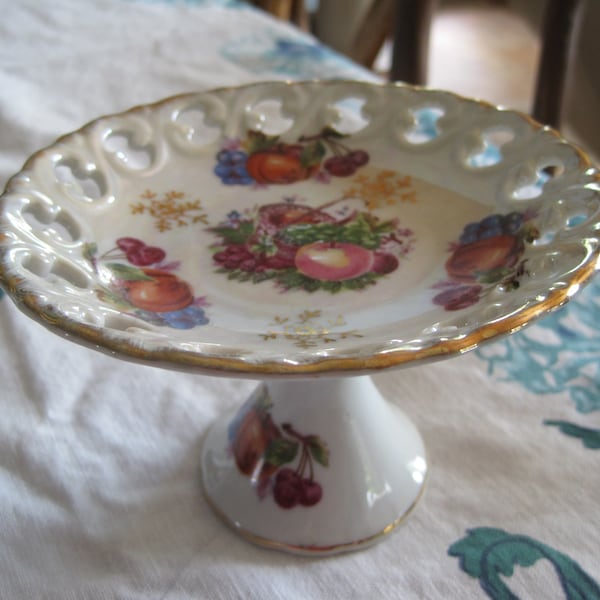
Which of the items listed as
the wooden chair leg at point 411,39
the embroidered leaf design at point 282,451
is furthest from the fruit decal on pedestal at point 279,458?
the wooden chair leg at point 411,39

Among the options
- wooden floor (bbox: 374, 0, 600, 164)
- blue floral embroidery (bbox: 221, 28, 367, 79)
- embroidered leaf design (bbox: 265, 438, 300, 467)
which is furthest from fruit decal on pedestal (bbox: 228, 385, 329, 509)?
wooden floor (bbox: 374, 0, 600, 164)

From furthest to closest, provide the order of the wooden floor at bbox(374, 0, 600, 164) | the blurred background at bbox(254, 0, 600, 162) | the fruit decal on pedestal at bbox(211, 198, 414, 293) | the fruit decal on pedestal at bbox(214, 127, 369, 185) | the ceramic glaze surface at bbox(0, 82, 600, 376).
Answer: the wooden floor at bbox(374, 0, 600, 164) → the blurred background at bbox(254, 0, 600, 162) → the fruit decal on pedestal at bbox(214, 127, 369, 185) → the fruit decal on pedestal at bbox(211, 198, 414, 293) → the ceramic glaze surface at bbox(0, 82, 600, 376)

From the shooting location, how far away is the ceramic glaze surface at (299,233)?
0.32 m

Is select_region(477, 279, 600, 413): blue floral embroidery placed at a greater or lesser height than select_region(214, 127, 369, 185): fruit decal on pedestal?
lesser

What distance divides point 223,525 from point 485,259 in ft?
0.71

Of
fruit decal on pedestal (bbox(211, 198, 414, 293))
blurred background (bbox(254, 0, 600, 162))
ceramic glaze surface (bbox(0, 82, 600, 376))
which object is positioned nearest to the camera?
ceramic glaze surface (bbox(0, 82, 600, 376))

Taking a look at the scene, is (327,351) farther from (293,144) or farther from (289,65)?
(289,65)

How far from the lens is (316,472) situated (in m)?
0.46

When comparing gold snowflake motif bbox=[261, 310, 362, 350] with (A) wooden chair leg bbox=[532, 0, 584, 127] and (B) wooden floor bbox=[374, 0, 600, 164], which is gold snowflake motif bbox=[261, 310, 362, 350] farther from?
(B) wooden floor bbox=[374, 0, 600, 164]

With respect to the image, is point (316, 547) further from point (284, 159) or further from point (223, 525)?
point (284, 159)

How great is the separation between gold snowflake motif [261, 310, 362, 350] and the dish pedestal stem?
63mm

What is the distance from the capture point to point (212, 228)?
478 mm

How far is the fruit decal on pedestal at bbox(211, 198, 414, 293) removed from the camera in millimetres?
425

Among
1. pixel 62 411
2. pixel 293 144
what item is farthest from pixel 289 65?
pixel 62 411
